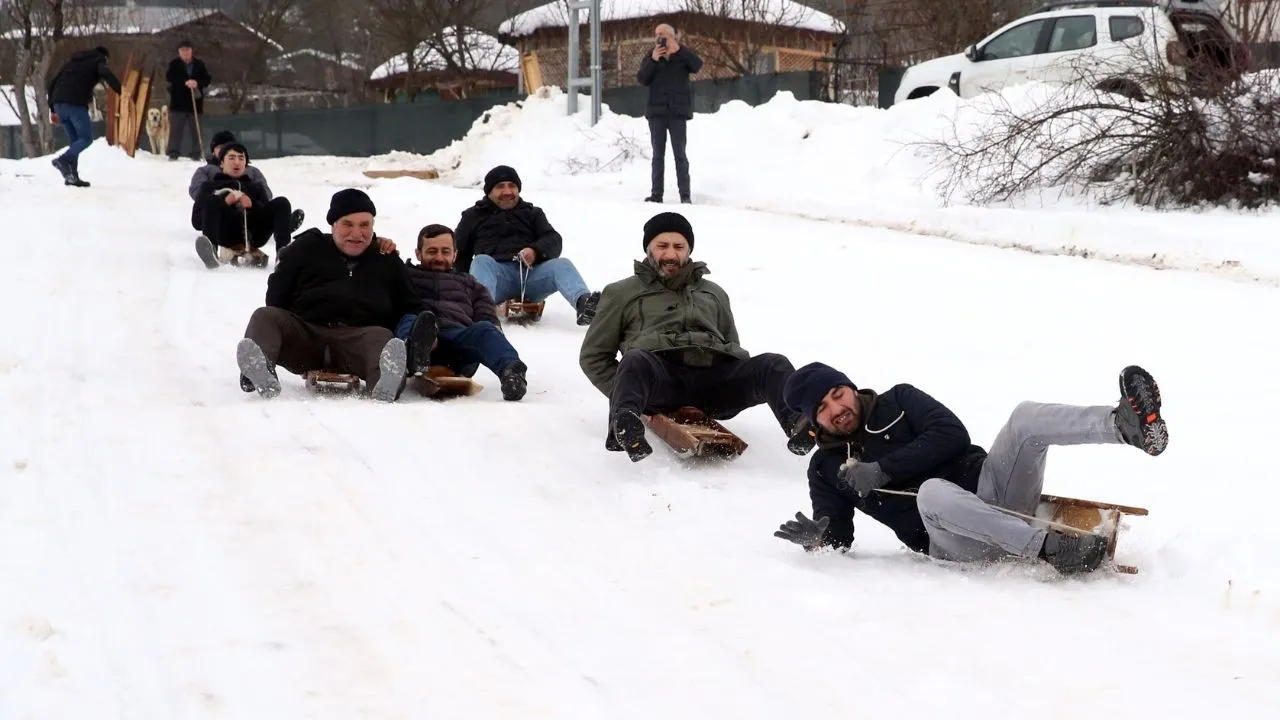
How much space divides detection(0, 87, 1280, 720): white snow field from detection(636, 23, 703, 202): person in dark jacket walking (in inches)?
181

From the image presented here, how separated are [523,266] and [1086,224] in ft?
13.6

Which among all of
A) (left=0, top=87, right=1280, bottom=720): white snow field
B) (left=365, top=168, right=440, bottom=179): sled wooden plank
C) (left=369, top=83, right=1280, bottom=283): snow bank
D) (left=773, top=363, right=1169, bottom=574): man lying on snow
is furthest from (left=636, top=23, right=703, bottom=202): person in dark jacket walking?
(left=773, top=363, right=1169, bottom=574): man lying on snow

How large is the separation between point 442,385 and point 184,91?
575 inches

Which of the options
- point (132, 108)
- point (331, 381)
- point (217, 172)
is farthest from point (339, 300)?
point (132, 108)

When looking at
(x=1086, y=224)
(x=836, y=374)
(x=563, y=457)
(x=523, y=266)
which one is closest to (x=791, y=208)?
(x=1086, y=224)

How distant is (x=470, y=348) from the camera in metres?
6.14

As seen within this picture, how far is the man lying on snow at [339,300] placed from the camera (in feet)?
19.3

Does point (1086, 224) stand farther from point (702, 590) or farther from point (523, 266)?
point (702, 590)

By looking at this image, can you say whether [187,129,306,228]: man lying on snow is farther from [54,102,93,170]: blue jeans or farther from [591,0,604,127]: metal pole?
[591,0,604,127]: metal pole

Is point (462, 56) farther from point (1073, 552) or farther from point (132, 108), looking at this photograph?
point (1073, 552)

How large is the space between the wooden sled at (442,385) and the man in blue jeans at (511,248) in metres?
1.97

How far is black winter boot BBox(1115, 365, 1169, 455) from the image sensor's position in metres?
3.42

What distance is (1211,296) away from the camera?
7.66 metres

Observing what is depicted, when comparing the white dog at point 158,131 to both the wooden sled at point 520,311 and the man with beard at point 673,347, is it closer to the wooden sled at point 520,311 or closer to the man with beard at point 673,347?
the wooden sled at point 520,311
